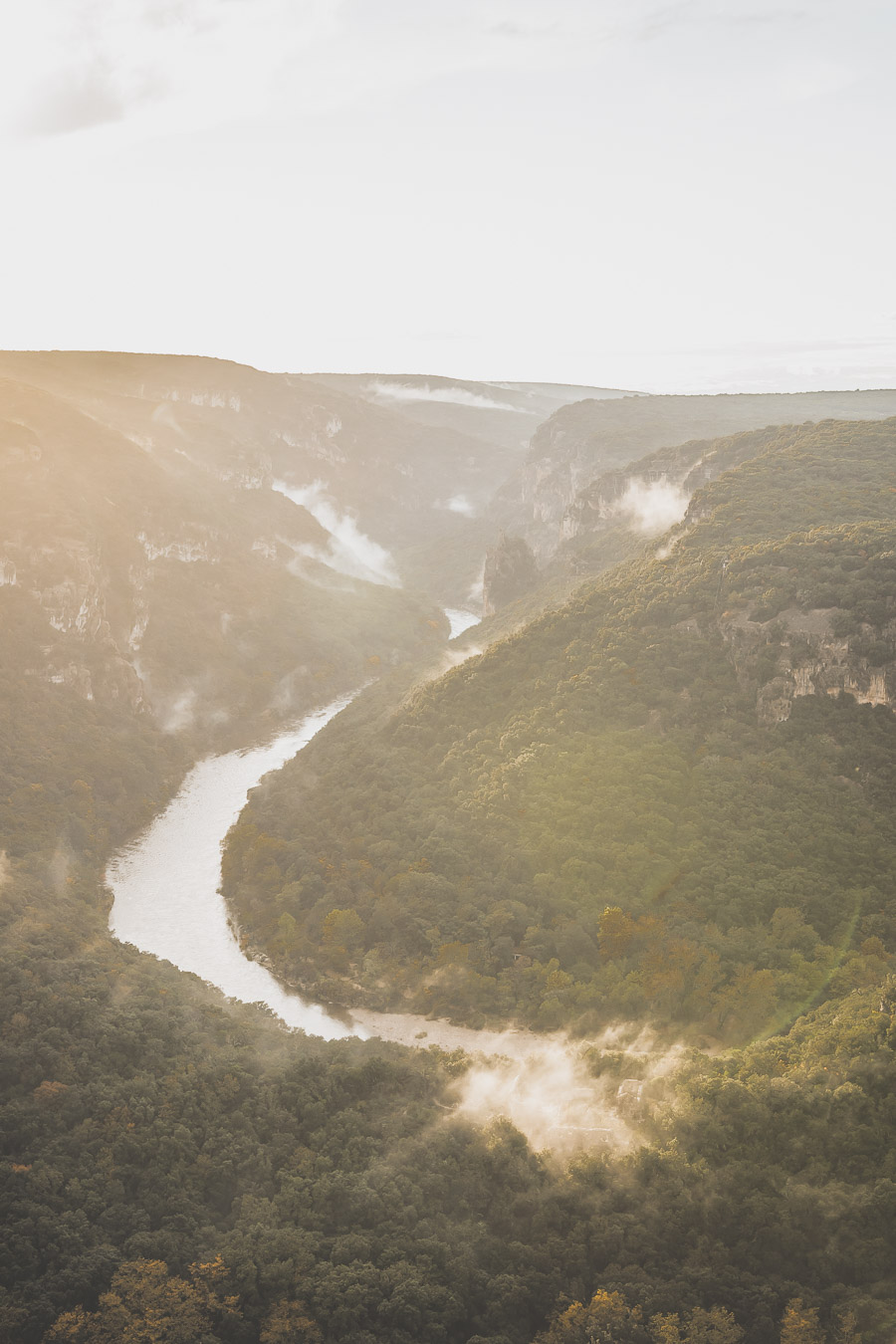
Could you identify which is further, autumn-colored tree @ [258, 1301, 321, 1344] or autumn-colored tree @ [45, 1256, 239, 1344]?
autumn-colored tree @ [258, 1301, 321, 1344]

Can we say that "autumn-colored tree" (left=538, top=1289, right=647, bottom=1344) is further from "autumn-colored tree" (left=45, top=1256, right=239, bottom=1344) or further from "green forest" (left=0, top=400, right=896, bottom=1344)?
"autumn-colored tree" (left=45, top=1256, right=239, bottom=1344)

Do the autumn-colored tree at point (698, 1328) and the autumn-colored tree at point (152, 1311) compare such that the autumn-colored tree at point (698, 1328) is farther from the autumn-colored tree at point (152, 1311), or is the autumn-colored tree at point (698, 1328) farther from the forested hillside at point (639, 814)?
the forested hillside at point (639, 814)

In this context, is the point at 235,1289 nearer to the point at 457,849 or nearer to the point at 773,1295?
the point at 773,1295

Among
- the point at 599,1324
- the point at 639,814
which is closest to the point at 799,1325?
the point at 599,1324

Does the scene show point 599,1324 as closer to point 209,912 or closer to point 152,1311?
point 152,1311

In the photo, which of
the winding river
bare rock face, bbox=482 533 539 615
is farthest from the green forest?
bare rock face, bbox=482 533 539 615

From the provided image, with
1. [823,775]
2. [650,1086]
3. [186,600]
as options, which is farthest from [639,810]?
[186,600]
